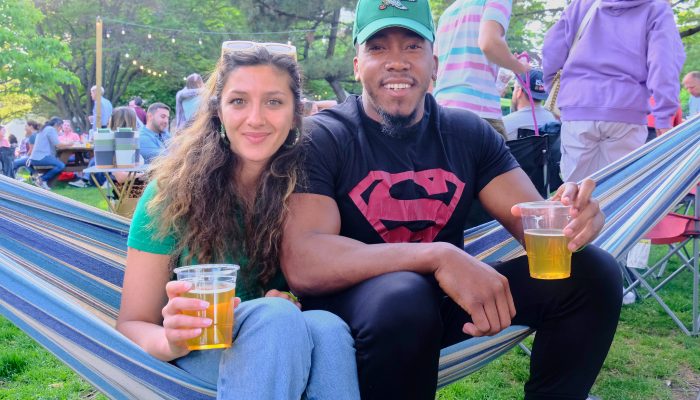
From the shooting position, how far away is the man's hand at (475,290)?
5.40 ft

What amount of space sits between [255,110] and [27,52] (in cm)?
1958

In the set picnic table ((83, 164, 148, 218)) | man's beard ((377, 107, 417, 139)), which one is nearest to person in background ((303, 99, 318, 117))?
man's beard ((377, 107, 417, 139))

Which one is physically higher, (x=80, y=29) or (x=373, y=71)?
(x=80, y=29)

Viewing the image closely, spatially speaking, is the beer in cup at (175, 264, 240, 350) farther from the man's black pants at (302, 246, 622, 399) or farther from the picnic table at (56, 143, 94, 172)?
the picnic table at (56, 143, 94, 172)

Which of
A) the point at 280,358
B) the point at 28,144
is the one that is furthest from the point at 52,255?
the point at 28,144

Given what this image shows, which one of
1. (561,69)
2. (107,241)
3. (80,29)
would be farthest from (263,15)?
(107,241)

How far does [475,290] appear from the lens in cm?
164

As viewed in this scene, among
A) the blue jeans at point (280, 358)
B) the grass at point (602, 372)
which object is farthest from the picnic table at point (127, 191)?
the blue jeans at point (280, 358)

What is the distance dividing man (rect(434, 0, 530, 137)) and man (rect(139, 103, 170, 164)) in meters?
4.08

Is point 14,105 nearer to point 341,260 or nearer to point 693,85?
point 693,85

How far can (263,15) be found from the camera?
1998 centimetres

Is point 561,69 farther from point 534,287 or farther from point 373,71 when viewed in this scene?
point 534,287

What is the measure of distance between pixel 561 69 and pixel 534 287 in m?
2.27

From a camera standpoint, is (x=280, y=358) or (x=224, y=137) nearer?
(x=280, y=358)
